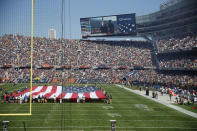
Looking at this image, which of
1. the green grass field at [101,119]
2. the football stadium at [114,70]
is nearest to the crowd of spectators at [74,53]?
the football stadium at [114,70]

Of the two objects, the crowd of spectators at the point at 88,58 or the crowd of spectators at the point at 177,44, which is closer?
the crowd of spectators at the point at 177,44

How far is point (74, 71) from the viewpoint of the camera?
41.8 m

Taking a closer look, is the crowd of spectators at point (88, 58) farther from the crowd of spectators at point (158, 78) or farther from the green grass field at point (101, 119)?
the green grass field at point (101, 119)

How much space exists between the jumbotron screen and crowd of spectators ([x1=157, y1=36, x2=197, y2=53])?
7996 mm

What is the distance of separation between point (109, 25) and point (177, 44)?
17.7 meters

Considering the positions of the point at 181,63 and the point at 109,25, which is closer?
the point at 181,63

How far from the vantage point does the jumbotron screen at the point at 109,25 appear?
45812 millimetres

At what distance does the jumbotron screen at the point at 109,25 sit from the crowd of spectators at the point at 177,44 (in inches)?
315

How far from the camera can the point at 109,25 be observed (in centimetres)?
4672

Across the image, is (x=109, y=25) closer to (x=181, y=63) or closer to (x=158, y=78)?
(x=158, y=78)

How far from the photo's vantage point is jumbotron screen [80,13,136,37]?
150 feet

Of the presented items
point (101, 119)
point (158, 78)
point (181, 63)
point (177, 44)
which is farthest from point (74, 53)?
point (101, 119)

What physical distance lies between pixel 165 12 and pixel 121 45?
50.1ft

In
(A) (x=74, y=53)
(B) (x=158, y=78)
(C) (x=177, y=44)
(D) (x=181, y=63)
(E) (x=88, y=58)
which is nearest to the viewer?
(D) (x=181, y=63)
